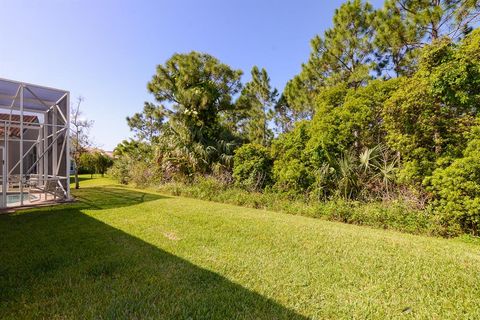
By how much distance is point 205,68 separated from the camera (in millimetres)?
16688

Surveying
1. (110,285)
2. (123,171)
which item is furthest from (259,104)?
(110,285)

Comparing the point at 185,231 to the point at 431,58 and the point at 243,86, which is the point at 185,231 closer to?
the point at 431,58

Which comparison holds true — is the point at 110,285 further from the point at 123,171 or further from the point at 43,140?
the point at 123,171

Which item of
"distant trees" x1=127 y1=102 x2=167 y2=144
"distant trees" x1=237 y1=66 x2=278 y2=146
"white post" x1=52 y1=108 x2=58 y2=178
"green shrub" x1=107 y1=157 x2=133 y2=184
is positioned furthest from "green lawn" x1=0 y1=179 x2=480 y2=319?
"distant trees" x1=127 y1=102 x2=167 y2=144

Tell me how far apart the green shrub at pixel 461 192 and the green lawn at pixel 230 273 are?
665 millimetres

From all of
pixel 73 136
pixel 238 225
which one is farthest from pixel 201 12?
pixel 73 136

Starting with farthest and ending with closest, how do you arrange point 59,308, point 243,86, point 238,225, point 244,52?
point 243,86
point 244,52
point 238,225
point 59,308

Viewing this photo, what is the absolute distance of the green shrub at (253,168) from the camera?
10195mm

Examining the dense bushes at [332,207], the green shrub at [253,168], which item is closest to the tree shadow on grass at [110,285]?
the dense bushes at [332,207]

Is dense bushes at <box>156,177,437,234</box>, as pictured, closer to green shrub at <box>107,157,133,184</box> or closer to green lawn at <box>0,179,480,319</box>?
green lawn at <box>0,179,480,319</box>

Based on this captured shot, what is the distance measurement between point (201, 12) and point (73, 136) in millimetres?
12073

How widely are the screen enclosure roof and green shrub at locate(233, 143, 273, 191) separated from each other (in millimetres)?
7271

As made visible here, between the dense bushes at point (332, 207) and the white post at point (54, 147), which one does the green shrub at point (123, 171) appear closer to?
the white post at point (54, 147)

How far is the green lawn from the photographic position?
2.43m
